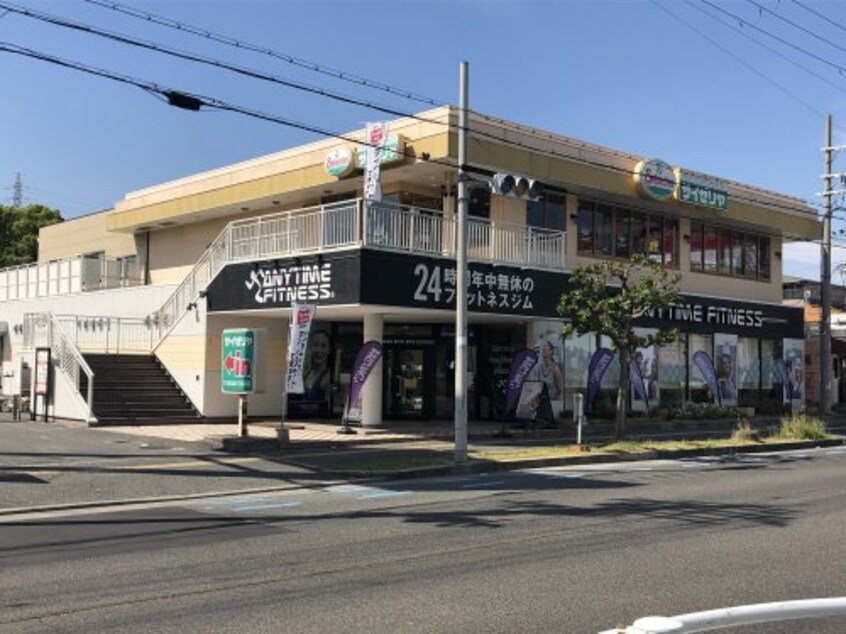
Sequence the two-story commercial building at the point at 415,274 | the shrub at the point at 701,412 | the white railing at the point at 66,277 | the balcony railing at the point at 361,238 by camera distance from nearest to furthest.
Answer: the balcony railing at the point at 361,238 < the two-story commercial building at the point at 415,274 < the shrub at the point at 701,412 < the white railing at the point at 66,277

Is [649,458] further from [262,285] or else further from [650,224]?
[650,224]

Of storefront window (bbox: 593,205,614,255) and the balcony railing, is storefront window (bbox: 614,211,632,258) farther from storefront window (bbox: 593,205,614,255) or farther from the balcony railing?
the balcony railing

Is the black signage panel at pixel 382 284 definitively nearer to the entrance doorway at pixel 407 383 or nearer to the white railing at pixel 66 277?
the entrance doorway at pixel 407 383

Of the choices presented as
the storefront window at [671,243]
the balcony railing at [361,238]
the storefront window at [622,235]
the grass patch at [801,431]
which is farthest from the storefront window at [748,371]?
the balcony railing at [361,238]

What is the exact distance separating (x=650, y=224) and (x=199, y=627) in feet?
89.4

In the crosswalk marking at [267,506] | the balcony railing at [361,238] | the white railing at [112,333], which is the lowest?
the crosswalk marking at [267,506]

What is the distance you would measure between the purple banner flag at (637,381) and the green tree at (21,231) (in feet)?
131

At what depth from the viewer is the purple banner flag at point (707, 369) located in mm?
31625

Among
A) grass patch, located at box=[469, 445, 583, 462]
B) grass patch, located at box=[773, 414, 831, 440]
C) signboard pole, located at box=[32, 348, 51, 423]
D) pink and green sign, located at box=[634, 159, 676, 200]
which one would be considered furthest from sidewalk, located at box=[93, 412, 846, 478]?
pink and green sign, located at box=[634, 159, 676, 200]

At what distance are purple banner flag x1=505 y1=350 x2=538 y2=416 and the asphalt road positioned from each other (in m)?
9.12

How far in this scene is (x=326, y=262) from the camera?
21844 millimetres

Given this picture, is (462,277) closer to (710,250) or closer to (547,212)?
(547,212)

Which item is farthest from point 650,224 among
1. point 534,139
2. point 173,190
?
point 173,190

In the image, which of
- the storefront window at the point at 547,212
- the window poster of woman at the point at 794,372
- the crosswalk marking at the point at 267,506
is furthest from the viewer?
the window poster of woman at the point at 794,372
